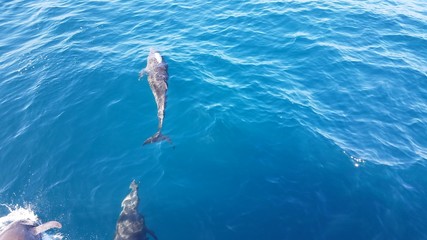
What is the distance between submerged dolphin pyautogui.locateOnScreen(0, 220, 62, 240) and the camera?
12164mm

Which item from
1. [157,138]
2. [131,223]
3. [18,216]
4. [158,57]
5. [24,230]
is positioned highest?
[158,57]

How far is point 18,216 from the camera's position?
13375mm

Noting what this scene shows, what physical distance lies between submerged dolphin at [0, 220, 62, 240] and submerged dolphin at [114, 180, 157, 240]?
2.52 meters

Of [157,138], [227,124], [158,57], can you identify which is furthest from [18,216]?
[158,57]

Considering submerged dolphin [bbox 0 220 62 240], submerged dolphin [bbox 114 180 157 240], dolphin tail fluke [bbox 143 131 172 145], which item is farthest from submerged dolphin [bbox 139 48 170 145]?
submerged dolphin [bbox 0 220 62 240]

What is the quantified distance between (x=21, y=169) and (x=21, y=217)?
2.88 meters

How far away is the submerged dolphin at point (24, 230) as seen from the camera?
39.9 feet

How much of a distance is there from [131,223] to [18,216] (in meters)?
5.26

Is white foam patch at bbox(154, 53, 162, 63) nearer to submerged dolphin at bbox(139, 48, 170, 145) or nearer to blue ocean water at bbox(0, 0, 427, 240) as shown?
submerged dolphin at bbox(139, 48, 170, 145)

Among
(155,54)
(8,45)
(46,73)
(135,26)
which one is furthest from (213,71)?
(8,45)

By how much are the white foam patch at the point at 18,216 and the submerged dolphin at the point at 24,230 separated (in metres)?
0.44

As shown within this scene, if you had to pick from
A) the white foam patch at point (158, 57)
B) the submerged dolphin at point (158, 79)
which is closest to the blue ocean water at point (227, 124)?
the submerged dolphin at point (158, 79)

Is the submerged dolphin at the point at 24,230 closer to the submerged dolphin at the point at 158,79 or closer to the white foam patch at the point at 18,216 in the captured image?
the white foam patch at the point at 18,216

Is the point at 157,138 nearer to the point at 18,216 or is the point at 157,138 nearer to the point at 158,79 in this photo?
the point at 158,79
